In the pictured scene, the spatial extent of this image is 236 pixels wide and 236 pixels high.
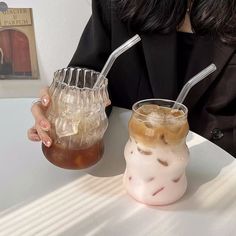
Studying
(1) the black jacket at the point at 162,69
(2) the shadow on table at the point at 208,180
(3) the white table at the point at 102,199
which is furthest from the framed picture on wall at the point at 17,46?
(2) the shadow on table at the point at 208,180

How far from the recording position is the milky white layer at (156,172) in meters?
0.53

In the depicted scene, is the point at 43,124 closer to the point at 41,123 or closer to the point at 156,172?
the point at 41,123

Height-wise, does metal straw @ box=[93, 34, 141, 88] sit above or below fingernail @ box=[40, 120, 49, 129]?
above

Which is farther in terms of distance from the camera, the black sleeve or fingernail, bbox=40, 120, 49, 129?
the black sleeve

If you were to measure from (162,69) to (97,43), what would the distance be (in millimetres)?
149

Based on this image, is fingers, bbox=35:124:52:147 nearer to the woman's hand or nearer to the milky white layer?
the woman's hand

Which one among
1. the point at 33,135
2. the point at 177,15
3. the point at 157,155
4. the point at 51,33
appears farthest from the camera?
the point at 51,33

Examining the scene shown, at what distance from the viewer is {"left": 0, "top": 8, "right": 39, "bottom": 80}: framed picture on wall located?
3.79ft

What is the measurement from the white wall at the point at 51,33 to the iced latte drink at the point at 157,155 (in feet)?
2.23

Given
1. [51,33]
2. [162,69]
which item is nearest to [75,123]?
[162,69]

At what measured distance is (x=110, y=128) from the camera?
73 centimetres

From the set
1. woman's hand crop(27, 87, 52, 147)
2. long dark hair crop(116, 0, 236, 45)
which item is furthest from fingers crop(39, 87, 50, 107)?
long dark hair crop(116, 0, 236, 45)

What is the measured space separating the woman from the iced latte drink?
303 millimetres

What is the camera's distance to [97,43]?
0.85 m
